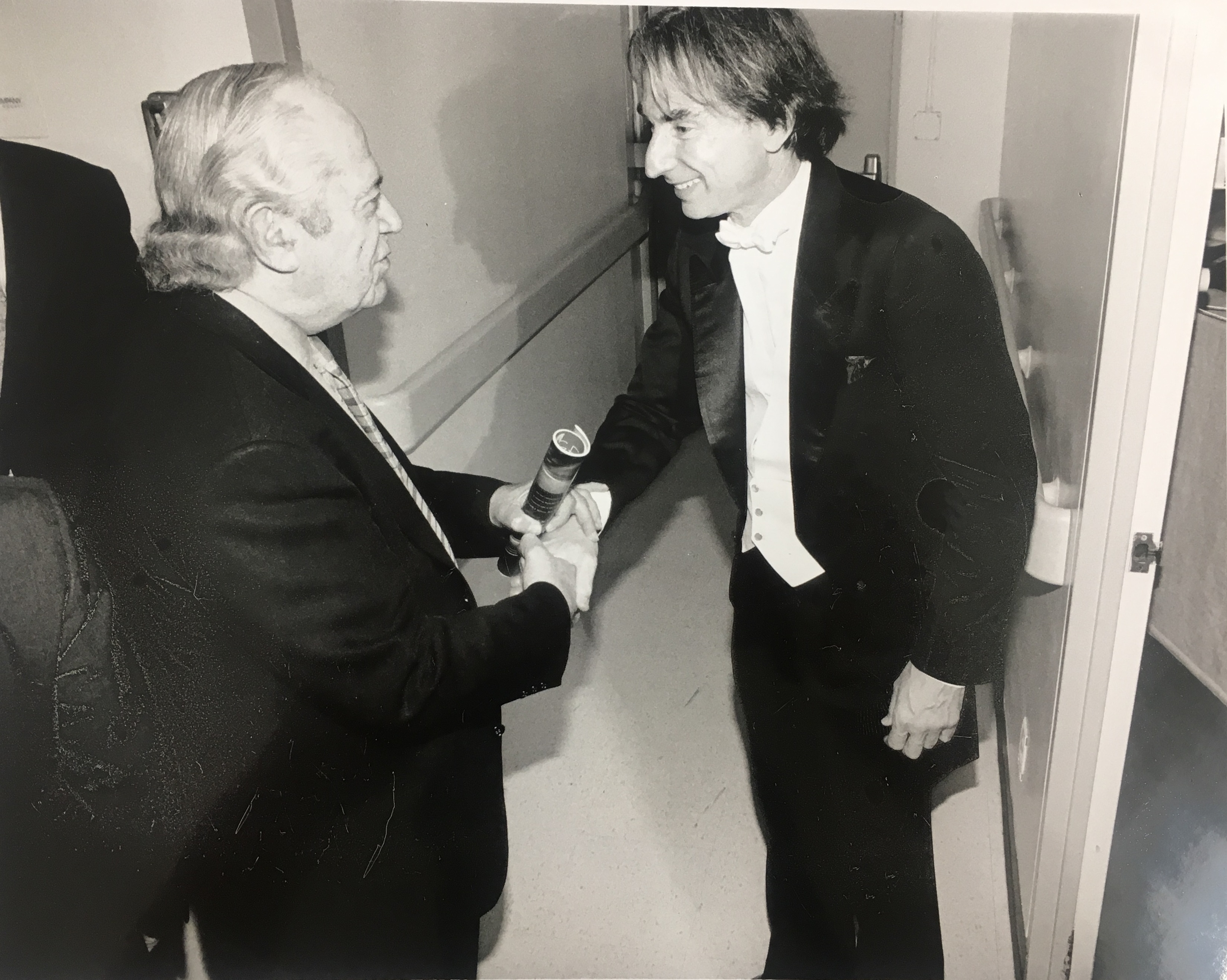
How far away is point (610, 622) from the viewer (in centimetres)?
206

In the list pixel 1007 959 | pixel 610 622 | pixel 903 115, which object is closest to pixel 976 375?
pixel 903 115

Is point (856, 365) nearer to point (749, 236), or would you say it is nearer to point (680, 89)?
point (749, 236)

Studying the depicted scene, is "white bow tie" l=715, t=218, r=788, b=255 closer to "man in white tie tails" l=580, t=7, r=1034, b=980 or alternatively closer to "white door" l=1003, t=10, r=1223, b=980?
"man in white tie tails" l=580, t=7, r=1034, b=980

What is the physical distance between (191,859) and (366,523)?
1.66 feet

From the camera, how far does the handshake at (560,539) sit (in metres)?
1.05

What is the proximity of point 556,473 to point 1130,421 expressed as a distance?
1.94 ft

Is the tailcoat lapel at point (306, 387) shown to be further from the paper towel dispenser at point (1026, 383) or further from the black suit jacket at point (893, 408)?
the paper towel dispenser at point (1026, 383)

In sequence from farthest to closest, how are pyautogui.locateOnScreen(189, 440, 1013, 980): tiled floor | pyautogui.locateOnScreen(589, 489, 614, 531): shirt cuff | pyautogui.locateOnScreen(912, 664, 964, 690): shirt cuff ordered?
pyautogui.locateOnScreen(189, 440, 1013, 980): tiled floor → pyautogui.locateOnScreen(589, 489, 614, 531): shirt cuff → pyautogui.locateOnScreen(912, 664, 964, 690): shirt cuff

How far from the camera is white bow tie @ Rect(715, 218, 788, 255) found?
1.04 meters

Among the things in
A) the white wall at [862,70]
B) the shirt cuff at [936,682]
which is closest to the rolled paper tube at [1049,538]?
the shirt cuff at [936,682]

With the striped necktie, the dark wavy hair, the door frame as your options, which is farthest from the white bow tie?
the striped necktie

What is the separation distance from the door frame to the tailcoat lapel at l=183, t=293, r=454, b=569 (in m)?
0.72

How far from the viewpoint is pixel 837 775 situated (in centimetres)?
125

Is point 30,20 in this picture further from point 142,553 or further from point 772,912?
point 772,912
